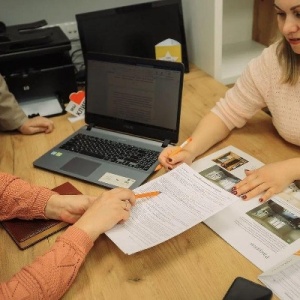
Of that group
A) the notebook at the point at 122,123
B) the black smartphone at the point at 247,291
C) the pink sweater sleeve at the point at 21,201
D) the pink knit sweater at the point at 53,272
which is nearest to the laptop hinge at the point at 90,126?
the notebook at the point at 122,123

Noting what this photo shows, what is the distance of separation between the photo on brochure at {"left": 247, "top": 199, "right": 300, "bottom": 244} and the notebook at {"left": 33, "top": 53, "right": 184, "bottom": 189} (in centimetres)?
32

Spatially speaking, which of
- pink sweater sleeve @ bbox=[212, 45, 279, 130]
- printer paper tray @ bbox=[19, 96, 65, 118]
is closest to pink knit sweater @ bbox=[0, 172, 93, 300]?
pink sweater sleeve @ bbox=[212, 45, 279, 130]

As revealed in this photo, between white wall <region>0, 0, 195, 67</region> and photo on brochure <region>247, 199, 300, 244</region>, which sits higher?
white wall <region>0, 0, 195, 67</region>

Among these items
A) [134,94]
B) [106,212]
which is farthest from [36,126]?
[106,212]

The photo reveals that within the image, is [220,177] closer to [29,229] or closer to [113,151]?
[113,151]

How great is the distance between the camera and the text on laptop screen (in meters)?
1.16

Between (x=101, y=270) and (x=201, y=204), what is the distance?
0.27 metres

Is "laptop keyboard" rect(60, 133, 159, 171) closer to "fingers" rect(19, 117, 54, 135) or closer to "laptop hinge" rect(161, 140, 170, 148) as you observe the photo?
"laptop hinge" rect(161, 140, 170, 148)

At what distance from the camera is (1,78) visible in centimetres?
141

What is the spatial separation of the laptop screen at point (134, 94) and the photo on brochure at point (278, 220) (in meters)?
0.38

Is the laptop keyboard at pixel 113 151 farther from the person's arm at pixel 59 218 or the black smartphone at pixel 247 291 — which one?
the black smartphone at pixel 247 291

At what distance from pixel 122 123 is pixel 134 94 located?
11 centimetres

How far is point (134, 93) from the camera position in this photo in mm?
1229

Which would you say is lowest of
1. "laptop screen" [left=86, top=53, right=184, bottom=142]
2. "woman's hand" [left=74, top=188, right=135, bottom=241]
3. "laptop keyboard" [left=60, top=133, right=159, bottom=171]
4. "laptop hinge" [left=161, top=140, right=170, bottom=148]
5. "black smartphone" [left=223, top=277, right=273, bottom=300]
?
"laptop keyboard" [left=60, top=133, right=159, bottom=171]
